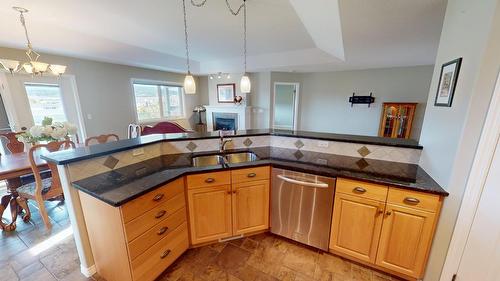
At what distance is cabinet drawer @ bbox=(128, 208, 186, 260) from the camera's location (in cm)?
130

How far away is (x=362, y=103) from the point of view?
5.03 meters

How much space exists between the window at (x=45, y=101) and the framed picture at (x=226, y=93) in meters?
3.82

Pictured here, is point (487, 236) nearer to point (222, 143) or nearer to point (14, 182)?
point (222, 143)

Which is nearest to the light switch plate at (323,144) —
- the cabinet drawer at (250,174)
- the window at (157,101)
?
the cabinet drawer at (250,174)

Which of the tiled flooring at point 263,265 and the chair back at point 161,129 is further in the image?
the chair back at point 161,129

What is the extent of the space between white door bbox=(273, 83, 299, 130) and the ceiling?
1304mm

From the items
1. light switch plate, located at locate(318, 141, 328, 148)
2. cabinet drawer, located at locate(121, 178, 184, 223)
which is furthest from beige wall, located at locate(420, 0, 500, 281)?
cabinet drawer, located at locate(121, 178, 184, 223)

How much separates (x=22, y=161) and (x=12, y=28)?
200cm

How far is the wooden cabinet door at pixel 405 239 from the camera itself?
4.43ft

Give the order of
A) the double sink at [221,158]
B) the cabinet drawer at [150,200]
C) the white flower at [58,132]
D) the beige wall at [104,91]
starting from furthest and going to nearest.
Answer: the beige wall at [104,91] → the white flower at [58,132] → the double sink at [221,158] → the cabinet drawer at [150,200]

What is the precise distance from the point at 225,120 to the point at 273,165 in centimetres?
468

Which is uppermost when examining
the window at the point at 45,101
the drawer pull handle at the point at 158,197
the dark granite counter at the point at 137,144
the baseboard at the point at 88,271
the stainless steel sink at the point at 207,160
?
the window at the point at 45,101

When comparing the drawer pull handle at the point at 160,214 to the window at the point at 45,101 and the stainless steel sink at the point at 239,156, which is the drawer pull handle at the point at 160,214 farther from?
the window at the point at 45,101

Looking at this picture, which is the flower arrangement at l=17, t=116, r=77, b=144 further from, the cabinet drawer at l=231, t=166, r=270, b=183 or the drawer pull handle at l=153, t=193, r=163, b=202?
the cabinet drawer at l=231, t=166, r=270, b=183
